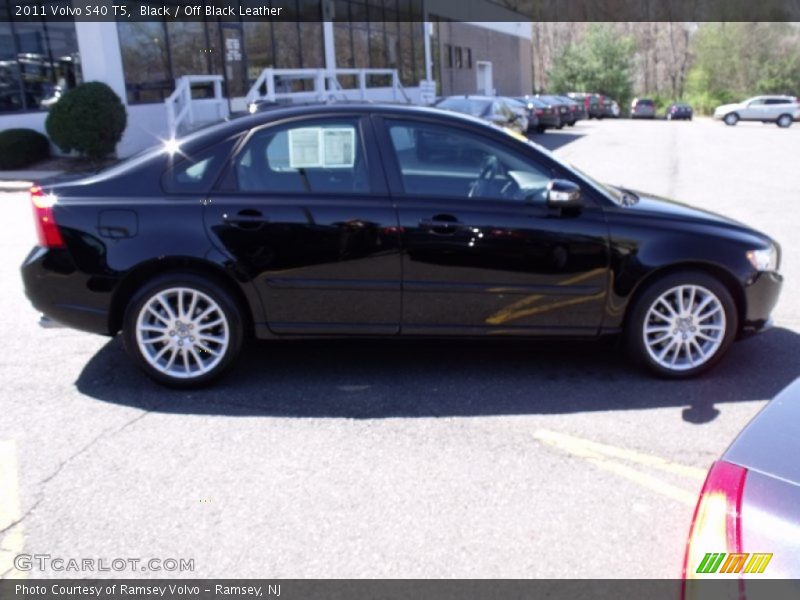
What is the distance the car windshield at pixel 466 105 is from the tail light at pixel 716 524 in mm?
18194

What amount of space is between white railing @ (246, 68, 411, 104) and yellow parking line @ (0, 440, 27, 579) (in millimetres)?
13023

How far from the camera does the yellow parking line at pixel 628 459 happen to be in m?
3.59

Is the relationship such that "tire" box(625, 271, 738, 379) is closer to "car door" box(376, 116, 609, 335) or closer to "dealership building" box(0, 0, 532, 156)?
"car door" box(376, 116, 609, 335)

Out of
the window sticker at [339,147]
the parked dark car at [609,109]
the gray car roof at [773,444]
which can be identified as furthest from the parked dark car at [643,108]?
the gray car roof at [773,444]

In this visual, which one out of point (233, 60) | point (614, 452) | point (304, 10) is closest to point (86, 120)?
point (233, 60)

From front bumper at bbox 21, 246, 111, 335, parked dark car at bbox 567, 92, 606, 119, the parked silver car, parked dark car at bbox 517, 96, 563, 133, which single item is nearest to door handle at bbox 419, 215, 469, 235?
front bumper at bbox 21, 246, 111, 335

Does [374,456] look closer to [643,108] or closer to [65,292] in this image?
[65,292]

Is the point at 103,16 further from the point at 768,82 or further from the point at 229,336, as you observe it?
the point at 768,82

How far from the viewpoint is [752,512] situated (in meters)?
1.96

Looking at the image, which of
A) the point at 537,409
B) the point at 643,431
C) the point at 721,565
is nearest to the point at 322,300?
the point at 537,409

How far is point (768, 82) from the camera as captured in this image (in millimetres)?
58125

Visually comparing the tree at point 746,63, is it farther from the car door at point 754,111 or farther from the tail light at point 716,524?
the tail light at point 716,524

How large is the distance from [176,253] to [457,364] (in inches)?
74.4

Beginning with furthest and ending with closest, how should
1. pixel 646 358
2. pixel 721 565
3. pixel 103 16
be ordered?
pixel 103 16 → pixel 646 358 → pixel 721 565
